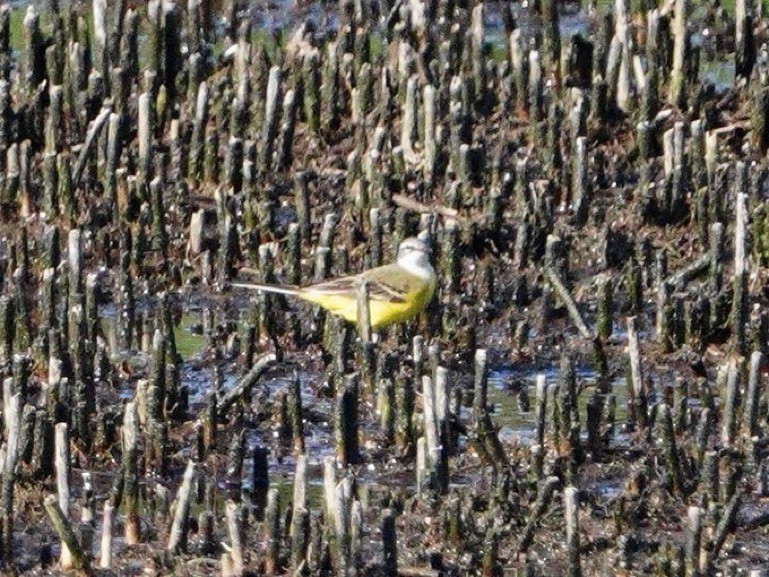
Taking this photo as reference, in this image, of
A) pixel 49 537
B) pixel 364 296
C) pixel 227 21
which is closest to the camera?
pixel 49 537

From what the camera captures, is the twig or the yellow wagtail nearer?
the yellow wagtail

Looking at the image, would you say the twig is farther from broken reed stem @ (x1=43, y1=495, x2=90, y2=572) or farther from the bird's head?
broken reed stem @ (x1=43, y1=495, x2=90, y2=572)

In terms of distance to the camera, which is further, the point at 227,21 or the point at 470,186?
the point at 227,21

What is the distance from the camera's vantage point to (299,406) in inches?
322

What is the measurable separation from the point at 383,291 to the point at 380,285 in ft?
0.22

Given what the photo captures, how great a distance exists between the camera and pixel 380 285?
364 inches

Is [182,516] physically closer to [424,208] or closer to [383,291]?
[383,291]

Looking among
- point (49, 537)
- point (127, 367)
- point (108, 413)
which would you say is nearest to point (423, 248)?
point (127, 367)

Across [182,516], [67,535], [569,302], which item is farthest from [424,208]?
[67,535]

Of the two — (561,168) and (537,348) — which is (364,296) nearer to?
(537,348)

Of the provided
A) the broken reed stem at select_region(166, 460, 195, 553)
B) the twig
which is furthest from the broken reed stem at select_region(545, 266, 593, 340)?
the broken reed stem at select_region(166, 460, 195, 553)

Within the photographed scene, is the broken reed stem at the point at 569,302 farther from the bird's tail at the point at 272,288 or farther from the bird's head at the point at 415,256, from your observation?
the bird's tail at the point at 272,288

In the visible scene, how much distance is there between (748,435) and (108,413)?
2.27 meters

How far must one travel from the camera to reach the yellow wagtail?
9133mm
